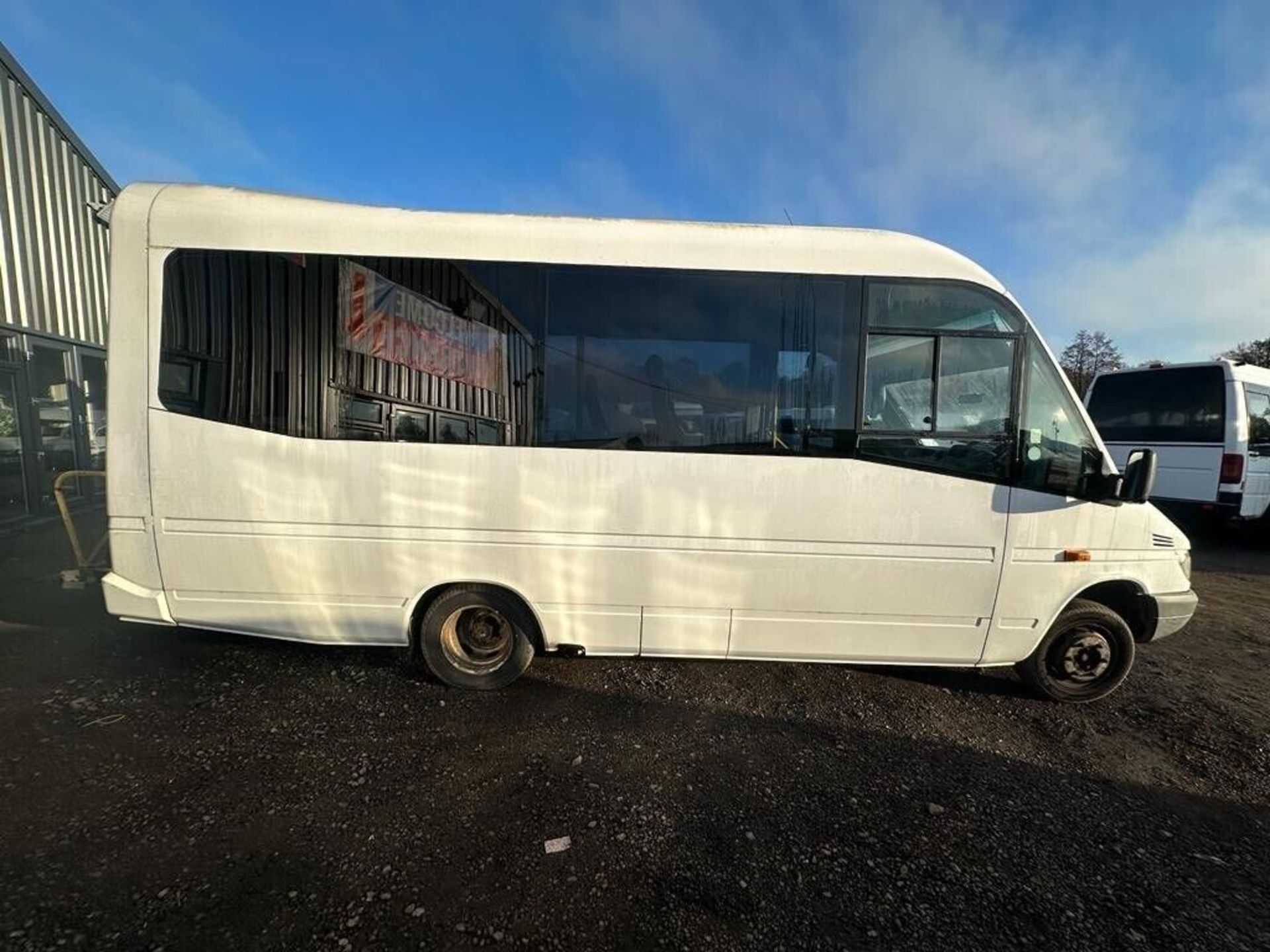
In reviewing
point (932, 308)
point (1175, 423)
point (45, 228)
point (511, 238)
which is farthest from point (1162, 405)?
point (45, 228)

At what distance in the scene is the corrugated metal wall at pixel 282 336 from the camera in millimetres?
3309

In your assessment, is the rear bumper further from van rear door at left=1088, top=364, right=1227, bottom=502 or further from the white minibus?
van rear door at left=1088, top=364, right=1227, bottom=502

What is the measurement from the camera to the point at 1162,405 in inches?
344

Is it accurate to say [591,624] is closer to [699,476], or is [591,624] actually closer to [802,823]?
[699,476]

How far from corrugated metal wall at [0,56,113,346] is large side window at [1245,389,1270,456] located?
1782 cm

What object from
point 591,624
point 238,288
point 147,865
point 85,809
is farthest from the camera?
point 591,624

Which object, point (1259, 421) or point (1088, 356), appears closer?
point (1259, 421)

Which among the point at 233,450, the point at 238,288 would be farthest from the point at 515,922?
the point at 238,288

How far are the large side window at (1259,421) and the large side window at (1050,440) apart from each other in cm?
776

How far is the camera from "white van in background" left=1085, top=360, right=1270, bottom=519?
26.0 ft

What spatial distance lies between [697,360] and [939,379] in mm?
1470

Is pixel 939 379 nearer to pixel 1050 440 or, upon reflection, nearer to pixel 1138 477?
pixel 1050 440

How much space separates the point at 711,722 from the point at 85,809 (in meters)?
3.13

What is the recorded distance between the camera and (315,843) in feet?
7.86
